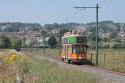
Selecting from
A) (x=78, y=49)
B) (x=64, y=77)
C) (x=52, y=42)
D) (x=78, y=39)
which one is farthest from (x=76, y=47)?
(x=52, y=42)

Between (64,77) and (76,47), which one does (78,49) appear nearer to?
(76,47)

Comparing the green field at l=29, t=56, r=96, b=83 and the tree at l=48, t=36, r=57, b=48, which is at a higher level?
the green field at l=29, t=56, r=96, b=83

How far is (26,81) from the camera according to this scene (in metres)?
20.5

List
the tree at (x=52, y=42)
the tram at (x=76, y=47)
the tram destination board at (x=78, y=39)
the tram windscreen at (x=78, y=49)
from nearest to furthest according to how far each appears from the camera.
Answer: the tram destination board at (x=78, y=39) → the tram at (x=76, y=47) → the tram windscreen at (x=78, y=49) → the tree at (x=52, y=42)

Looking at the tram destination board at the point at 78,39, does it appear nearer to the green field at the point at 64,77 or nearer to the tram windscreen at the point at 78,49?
the tram windscreen at the point at 78,49

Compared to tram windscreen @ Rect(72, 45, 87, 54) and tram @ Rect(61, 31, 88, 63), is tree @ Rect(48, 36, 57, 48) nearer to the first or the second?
tram @ Rect(61, 31, 88, 63)

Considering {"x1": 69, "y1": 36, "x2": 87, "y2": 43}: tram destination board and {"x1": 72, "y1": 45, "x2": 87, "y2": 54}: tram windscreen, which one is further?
{"x1": 72, "y1": 45, "x2": 87, "y2": 54}: tram windscreen

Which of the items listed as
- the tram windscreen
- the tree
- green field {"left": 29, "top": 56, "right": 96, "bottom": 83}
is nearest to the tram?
the tram windscreen

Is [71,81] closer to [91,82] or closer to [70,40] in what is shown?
[91,82]

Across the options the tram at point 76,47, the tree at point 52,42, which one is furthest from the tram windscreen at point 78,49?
the tree at point 52,42

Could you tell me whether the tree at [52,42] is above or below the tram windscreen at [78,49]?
below

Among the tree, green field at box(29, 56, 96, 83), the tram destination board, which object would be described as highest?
the tram destination board

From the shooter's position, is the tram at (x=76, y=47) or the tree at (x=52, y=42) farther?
the tree at (x=52, y=42)

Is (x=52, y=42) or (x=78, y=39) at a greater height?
(x=78, y=39)
